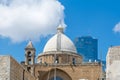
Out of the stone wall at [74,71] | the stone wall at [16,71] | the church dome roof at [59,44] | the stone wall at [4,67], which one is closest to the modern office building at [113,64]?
the stone wall at [16,71]

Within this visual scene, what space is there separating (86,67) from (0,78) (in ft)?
134

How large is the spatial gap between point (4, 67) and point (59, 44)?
43900 millimetres

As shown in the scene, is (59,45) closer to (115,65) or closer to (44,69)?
(44,69)

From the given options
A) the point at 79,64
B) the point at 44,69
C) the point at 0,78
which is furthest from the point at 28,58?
the point at 0,78

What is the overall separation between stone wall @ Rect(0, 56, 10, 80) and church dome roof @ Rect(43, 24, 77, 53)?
1691 inches

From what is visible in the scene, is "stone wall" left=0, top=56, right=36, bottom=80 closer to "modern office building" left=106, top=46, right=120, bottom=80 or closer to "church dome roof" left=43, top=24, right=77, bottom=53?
"modern office building" left=106, top=46, right=120, bottom=80

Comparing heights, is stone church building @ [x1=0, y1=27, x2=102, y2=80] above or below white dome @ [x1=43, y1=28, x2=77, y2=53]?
below

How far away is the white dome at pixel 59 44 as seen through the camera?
62.9 metres

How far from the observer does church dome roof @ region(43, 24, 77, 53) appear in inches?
2478

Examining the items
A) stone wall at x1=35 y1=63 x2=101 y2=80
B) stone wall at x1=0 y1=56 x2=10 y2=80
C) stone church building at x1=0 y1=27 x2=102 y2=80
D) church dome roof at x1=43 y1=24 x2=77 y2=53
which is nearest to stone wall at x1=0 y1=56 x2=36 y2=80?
stone wall at x1=0 y1=56 x2=10 y2=80

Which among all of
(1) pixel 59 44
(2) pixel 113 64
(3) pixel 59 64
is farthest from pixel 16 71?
(1) pixel 59 44

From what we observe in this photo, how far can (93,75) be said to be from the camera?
5903 centimetres

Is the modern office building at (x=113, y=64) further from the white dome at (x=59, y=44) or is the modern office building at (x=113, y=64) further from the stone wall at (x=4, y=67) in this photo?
the white dome at (x=59, y=44)

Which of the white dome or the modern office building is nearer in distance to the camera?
the modern office building
